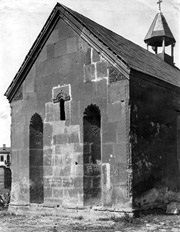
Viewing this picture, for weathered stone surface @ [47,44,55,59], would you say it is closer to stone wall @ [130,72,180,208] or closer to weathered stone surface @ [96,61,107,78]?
weathered stone surface @ [96,61,107,78]

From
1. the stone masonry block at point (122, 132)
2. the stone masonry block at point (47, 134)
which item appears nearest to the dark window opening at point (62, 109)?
the stone masonry block at point (47, 134)

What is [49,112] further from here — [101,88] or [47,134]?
[101,88]

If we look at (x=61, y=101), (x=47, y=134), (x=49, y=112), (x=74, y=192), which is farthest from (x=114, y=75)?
(x=74, y=192)

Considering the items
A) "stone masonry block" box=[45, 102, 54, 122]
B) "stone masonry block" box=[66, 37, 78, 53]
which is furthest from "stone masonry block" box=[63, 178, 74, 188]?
"stone masonry block" box=[66, 37, 78, 53]

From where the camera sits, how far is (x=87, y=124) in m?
12.2

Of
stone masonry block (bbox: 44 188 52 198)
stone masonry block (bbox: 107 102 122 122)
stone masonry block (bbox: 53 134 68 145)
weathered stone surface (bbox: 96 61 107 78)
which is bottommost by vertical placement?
stone masonry block (bbox: 44 188 52 198)

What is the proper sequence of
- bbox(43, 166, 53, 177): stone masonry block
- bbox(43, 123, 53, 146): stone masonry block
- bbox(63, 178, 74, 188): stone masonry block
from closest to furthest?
1. bbox(63, 178, 74, 188): stone masonry block
2. bbox(43, 166, 53, 177): stone masonry block
3. bbox(43, 123, 53, 146): stone masonry block

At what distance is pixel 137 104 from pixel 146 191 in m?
2.55

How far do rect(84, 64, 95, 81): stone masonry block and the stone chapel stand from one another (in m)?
0.03

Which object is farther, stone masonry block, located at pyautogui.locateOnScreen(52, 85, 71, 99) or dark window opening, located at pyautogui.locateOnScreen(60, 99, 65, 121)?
dark window opening, located at pyautogui.locateOnScreen(60, 99, 65, 121)

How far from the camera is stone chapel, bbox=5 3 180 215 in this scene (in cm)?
1116

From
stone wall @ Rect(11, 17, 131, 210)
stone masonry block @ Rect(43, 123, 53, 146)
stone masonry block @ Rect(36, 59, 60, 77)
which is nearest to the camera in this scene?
stone wall @ Rect(11, 17, 131, 210)

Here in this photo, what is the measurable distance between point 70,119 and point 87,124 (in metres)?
0.62

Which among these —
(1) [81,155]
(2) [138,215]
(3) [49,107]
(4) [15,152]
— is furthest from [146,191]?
(4) [15,152]
